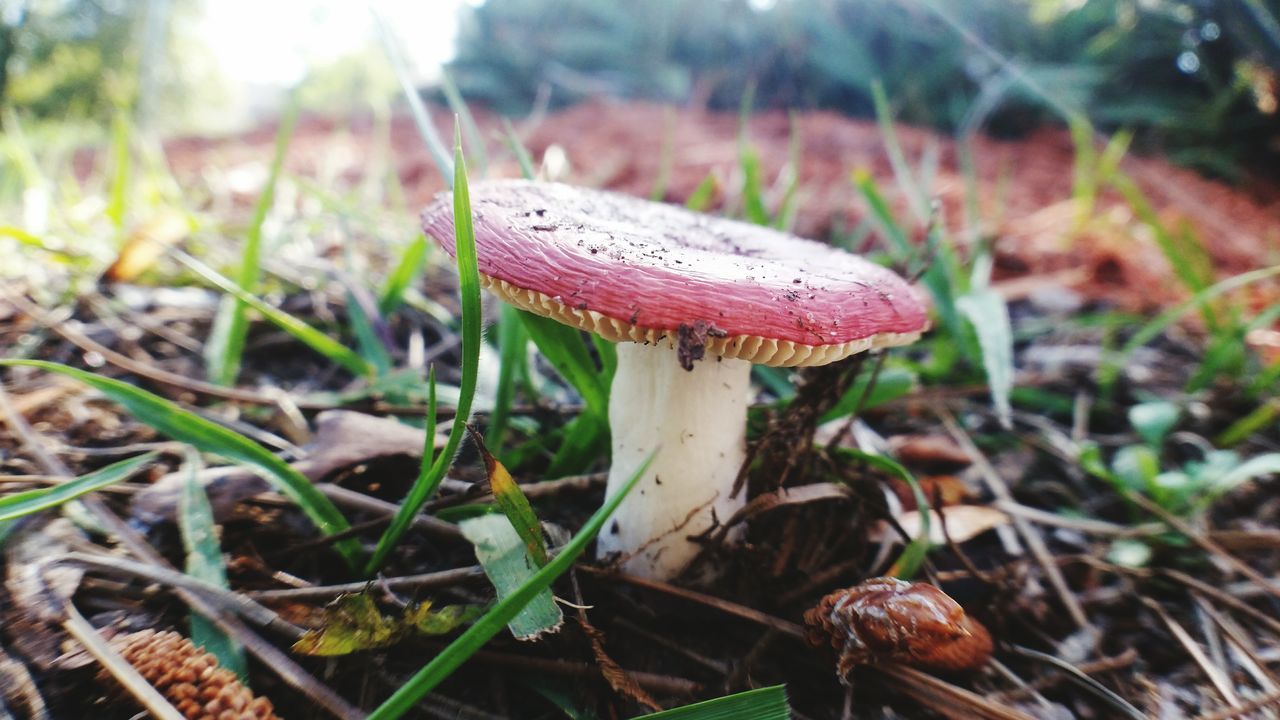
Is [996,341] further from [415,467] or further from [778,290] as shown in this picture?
[415,467]

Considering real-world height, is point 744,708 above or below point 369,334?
below

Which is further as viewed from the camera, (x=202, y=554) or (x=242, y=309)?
(x=242, y=309)

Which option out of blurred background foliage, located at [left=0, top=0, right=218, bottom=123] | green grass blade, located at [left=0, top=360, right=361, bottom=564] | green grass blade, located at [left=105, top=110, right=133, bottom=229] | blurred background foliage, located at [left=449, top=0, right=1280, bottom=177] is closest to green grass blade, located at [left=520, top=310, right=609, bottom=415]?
green grass blade, located at [left=0, top=360, right=361, bottom=564]

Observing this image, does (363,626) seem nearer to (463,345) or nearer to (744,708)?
(463,345)

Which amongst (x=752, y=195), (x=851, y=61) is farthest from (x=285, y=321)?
(x=851, y=61)

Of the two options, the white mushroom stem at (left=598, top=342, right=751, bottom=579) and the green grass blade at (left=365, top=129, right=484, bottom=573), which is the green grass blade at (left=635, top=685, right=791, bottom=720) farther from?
the green grass blade at (left=365, top=129, right=484, bottom=573)

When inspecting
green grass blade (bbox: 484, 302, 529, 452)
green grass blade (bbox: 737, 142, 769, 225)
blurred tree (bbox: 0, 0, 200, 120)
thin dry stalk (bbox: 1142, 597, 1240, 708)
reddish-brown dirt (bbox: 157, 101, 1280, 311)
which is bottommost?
thin dry stalk (bbox: 1142, 597, 1240, 708)

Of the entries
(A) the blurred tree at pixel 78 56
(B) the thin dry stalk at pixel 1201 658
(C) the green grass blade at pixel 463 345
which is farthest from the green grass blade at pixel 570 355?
(A) the blurred tree at pixel 78 56
